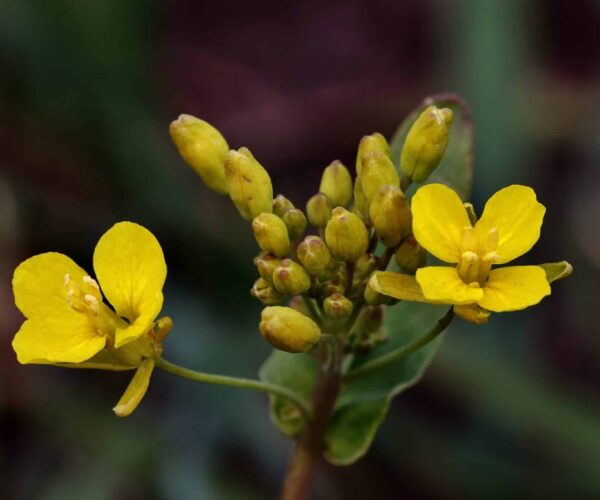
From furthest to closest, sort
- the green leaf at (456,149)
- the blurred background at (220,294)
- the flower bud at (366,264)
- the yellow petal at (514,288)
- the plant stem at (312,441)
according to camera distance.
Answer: the blurred background at (220,294)
the green leaf at (456,149)
the plant stem at (312,441)
the flower bud at (366,264)
the yellow petal at (514,288)

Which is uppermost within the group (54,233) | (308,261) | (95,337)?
(308,261)

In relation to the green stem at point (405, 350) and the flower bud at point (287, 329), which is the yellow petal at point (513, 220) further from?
the flower bud at point (287, 329)

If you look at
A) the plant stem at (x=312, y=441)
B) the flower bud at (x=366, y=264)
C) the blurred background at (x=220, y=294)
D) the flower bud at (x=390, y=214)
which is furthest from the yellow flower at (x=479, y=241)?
the blurred background at (x=220, y=294)

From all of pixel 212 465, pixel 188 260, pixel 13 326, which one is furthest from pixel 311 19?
pixel 212 465

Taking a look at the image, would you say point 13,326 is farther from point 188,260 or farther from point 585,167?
point 585,167

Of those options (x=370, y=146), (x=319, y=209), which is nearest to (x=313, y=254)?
(x=319, y=209)

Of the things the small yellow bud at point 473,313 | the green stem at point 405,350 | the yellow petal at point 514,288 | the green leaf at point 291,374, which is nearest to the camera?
the yellow petal at point 514,288
